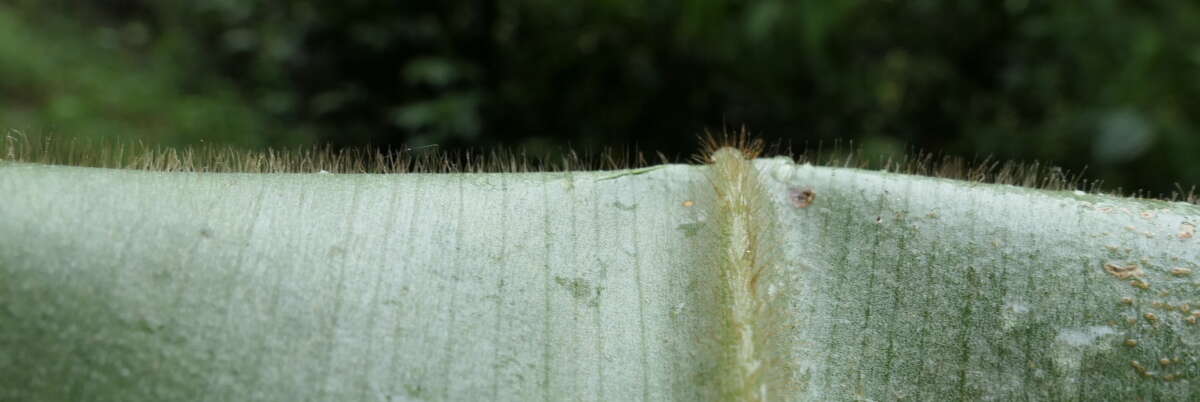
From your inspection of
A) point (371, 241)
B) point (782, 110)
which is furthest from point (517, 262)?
point (782, 110)

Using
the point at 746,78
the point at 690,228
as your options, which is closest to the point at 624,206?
the point at 690,228

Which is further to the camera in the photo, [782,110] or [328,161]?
[782,110]

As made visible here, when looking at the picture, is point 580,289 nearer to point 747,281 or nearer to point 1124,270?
point 747,281

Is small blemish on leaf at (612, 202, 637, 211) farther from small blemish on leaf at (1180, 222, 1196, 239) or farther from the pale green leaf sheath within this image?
small blemish on leaf at (1180, 222, 1196, 239)

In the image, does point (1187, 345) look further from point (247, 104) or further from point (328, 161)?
point (247, 104)

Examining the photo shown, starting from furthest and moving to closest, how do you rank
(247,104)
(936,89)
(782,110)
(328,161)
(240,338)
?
(247,104)
(936,89)
(782,110)
(328,161)
(240,338)

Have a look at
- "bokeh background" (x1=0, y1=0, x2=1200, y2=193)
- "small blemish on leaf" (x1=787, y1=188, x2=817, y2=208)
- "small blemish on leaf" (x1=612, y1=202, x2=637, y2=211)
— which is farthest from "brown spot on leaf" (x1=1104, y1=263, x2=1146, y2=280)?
"bokeh background" (x1=0, y1=0, x2=1200, y2=193)
